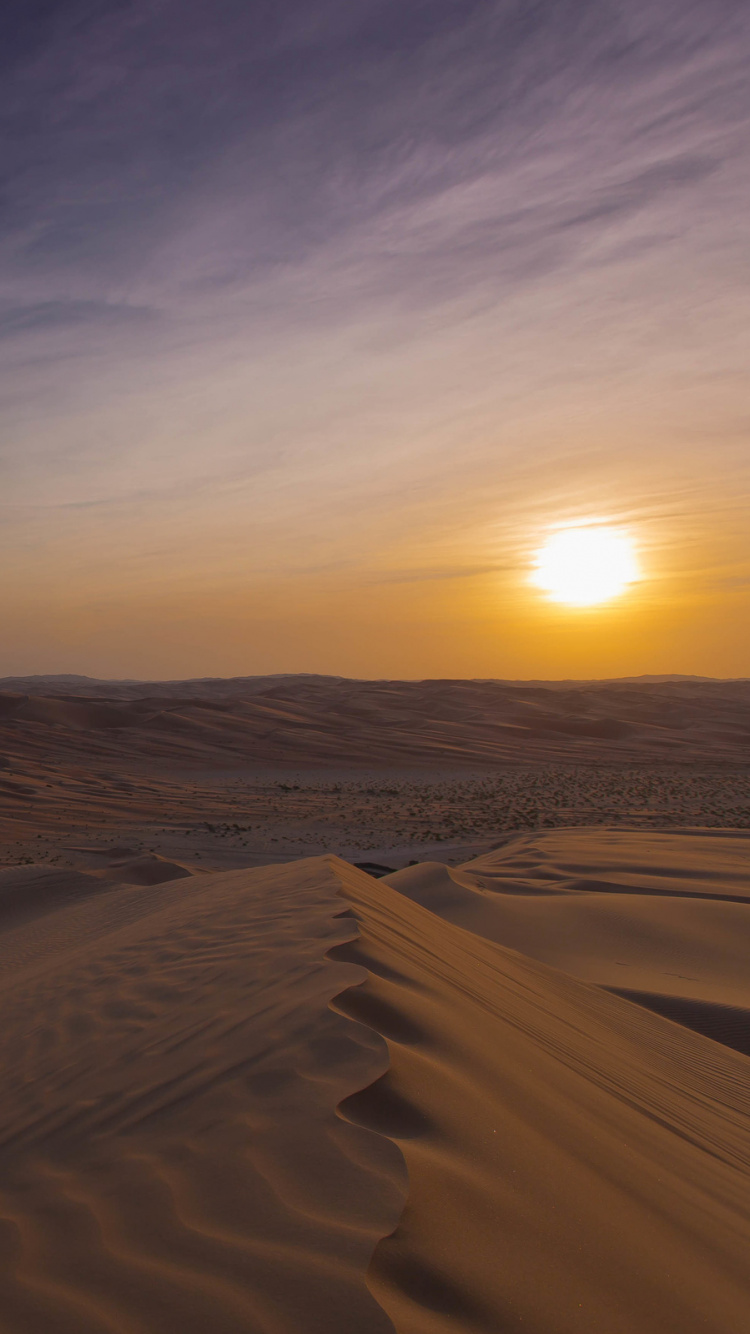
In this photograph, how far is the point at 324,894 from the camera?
5.00 meters

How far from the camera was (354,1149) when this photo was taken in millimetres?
1972

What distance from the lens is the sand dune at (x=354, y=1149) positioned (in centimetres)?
160

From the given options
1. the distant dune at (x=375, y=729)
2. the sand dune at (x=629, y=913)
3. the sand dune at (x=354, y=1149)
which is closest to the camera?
the sand dune at (x=354, y=1149)

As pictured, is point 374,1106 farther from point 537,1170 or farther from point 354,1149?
point 537,1170

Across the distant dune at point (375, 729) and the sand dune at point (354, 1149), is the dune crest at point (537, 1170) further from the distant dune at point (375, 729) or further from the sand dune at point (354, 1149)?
the distant dune at point (375, 729)

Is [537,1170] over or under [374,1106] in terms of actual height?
under

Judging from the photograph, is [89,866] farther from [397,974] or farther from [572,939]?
[397,974]

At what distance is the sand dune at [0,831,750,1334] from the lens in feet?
5.24

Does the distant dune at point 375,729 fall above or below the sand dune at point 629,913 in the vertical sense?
above

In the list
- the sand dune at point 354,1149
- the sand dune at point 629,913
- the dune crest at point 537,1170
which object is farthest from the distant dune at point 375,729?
the dune crest at point 537,1170

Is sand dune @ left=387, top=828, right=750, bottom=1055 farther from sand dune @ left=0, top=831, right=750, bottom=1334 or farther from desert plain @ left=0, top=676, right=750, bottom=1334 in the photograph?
sand dune @ left=0, top=831, right=750, bottom=1334

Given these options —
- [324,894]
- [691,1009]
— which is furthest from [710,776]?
[324,894]

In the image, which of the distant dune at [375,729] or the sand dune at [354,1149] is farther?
the distant dune at [375,729]

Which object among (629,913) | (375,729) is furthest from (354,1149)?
(375,729)
